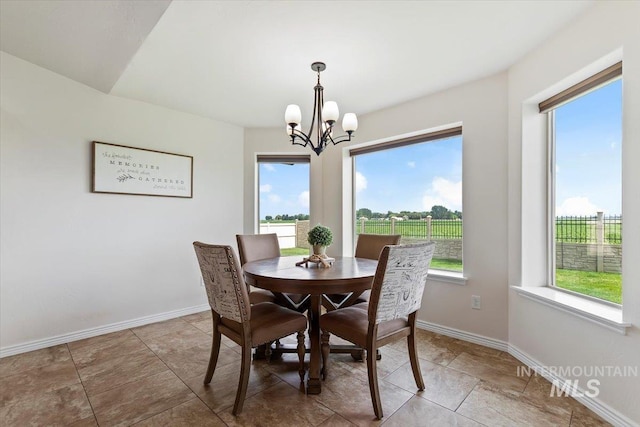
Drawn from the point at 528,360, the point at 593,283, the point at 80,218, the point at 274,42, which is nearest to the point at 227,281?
the point at 274,42

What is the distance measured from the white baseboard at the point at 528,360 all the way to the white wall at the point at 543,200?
3 centimetres

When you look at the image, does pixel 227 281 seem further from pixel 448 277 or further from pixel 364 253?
pixel 448 277

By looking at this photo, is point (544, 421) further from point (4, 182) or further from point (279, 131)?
point (4, 182)

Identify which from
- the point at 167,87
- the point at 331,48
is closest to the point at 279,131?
the point at 167,87

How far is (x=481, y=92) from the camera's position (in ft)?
8.42

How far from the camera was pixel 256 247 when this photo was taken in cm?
279

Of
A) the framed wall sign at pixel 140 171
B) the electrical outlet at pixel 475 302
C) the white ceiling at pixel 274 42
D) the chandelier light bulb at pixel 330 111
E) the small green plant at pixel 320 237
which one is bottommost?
the electrical outlet at pixel 475 302

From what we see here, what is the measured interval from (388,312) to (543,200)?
1646mm

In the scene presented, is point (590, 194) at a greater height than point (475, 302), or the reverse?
point (590, 194)

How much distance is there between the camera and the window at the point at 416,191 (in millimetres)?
2945

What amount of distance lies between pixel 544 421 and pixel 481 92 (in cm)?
241

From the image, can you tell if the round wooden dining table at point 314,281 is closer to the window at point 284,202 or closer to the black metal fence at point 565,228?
the black metal fence at point 565,228

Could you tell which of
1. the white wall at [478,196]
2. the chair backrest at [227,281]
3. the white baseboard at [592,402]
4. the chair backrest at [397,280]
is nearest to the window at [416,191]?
the white wall at [478,196]

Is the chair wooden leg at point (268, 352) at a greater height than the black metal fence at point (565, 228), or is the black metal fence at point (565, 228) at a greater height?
the black metal fence at point (565, 228)
